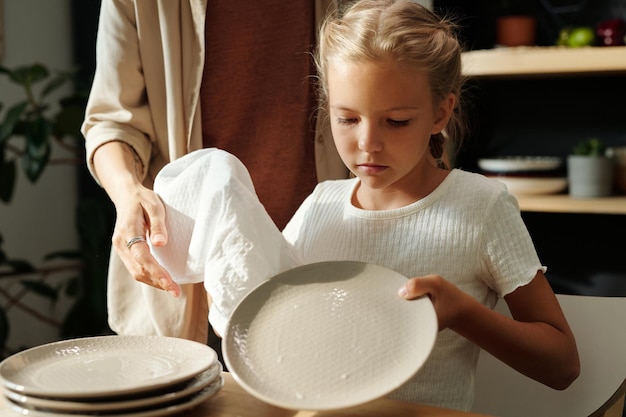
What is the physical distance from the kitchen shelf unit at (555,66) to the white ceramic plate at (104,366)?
4.96ft

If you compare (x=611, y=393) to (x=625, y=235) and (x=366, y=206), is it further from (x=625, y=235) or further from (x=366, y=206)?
(x=625, y=235)

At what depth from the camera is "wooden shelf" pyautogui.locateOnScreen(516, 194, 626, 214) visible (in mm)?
2250

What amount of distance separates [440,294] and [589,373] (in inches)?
19.5

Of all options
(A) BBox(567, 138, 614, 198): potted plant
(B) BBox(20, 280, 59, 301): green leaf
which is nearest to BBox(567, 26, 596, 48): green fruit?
(A) BBox(567, 138, 614, 198): potted plant

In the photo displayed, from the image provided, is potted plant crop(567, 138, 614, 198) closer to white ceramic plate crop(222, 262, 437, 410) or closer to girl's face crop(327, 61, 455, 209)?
girl's face crop(327, 61, 455, 209)

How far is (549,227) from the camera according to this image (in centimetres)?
268

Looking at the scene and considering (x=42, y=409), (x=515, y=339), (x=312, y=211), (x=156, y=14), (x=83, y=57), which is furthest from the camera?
(x=83, y=57)

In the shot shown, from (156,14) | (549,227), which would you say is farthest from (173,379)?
(549,227)

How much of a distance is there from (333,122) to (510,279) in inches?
14.2

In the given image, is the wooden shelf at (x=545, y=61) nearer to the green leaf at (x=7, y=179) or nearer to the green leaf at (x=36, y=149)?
the green leaf at (x=36, y=149)

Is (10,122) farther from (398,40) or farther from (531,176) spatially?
(398,40)

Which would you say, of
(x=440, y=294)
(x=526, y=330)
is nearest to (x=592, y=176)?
(x=526, y=330)

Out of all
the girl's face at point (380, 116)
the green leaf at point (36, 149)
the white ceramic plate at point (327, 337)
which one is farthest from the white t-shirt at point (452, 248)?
the green leaf at point (36, 149)

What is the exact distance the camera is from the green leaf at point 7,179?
295 centimetres
